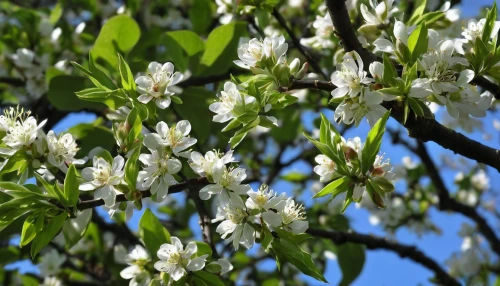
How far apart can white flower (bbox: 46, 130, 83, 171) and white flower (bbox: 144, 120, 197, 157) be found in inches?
9.6

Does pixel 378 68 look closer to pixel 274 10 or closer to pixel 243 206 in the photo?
pixel 243 206

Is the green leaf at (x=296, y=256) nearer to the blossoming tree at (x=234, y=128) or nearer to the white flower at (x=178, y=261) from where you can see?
the blossoming tree at (x=234, y=128)

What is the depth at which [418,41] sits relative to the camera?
57.4 inches

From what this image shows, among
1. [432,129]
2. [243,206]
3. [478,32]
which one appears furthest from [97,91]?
[478,32]

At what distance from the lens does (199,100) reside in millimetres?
2307

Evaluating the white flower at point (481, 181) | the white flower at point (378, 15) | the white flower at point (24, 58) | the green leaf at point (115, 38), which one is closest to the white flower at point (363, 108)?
the white flower at point (378, 15)

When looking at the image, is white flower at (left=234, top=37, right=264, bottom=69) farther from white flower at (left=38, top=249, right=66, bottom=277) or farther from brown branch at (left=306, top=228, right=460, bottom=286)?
white flower at (left=38, top=249, right=66, bottom=277)

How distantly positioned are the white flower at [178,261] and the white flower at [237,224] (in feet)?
0.43

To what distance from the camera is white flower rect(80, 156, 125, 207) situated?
1448 mm

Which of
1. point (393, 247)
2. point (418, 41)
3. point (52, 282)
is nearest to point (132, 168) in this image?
point (418, 41)

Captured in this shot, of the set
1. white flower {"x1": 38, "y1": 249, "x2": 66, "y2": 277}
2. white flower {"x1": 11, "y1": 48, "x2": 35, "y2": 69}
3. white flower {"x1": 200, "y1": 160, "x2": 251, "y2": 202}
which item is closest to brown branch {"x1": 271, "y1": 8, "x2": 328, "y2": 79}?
white flower {"x1": 200, "y1": 160, "x2": 251, "y2": 202}

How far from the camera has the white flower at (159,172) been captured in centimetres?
147

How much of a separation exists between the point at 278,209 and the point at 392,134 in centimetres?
219

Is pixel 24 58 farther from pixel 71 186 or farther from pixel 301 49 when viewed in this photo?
pixel 71 186
